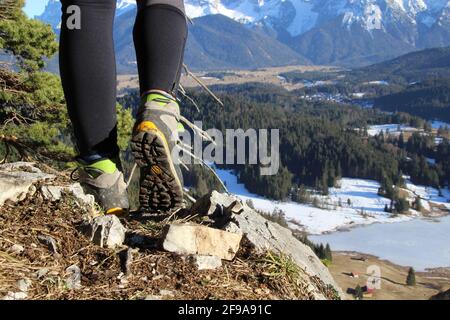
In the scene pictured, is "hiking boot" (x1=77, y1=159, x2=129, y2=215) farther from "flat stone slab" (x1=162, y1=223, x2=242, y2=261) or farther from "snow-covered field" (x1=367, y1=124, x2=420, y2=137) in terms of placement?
"snow-covered field" (x1=367, y1=124, x2=420, y2=137)

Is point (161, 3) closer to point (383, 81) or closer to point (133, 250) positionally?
point (133, 250)

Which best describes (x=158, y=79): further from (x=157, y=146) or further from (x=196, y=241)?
(x=196, y=241)

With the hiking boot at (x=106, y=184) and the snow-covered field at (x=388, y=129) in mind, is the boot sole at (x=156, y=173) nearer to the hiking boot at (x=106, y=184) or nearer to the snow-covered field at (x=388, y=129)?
the hiking boot at (x=106, y=184)

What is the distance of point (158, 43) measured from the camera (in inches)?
60.2

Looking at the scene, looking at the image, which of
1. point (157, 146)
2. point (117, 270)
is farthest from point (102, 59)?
point (117, 270)

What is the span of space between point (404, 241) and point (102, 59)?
7214cm

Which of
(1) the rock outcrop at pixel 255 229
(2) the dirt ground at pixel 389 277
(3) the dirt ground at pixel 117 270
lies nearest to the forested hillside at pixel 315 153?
(2) the dirt ground at pixel 389 277

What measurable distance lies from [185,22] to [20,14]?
791cm

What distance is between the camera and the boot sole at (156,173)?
→ 60.9 inches

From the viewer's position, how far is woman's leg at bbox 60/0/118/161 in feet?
4.89

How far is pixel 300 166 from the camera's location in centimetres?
8900

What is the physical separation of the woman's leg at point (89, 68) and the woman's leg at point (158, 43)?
10cm

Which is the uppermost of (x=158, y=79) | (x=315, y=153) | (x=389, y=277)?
(x=158, y=79)

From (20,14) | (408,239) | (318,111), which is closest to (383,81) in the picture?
(318,111)
